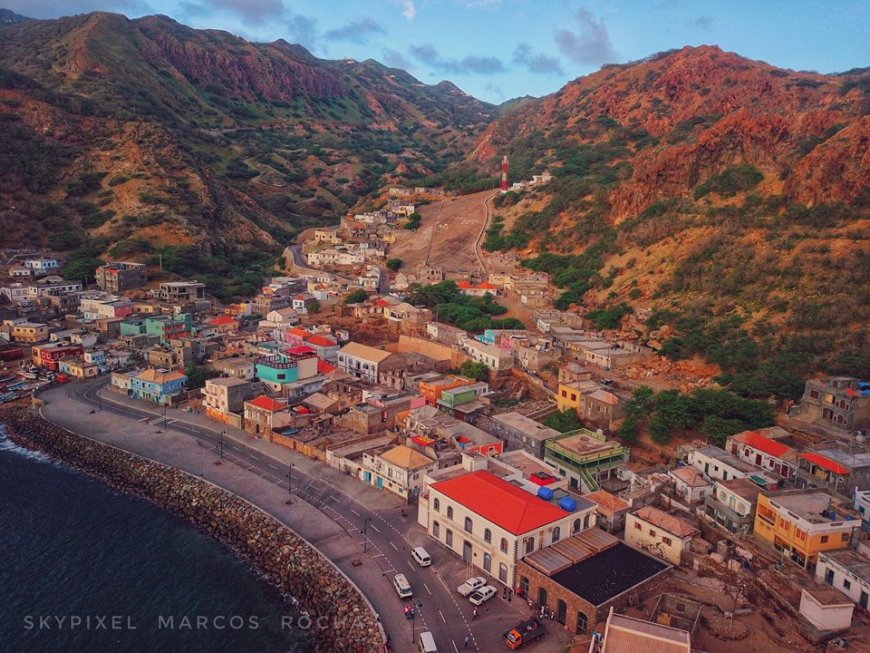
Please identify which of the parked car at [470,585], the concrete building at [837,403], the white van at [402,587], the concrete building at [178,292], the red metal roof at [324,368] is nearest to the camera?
the white van at [402,587]

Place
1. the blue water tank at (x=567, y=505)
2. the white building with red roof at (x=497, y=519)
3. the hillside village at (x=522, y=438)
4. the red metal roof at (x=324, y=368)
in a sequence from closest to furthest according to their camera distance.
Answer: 1. the hillside village at (x=522, y=438)
2. the white building with red roof at (x=497, y=519)
3. the blue water tank at (x=567, y=505)
4. the red metal roof at (x=324, y=368)

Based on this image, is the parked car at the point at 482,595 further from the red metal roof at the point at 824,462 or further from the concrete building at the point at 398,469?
the red metal roof at the point at 824,462

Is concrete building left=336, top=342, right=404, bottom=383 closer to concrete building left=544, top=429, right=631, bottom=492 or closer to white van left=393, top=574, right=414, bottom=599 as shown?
concrete building left=544, top=429, right=631, bottom=492

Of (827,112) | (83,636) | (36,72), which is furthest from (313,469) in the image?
(36,72)

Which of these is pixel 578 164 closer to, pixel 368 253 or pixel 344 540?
pixel 368 253

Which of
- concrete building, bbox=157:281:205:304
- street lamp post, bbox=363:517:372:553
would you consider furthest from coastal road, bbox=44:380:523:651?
concrete building, bbox=157:281:205:304

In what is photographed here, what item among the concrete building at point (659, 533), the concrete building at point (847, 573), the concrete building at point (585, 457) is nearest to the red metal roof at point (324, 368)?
the concrete building at point (585, 457)
